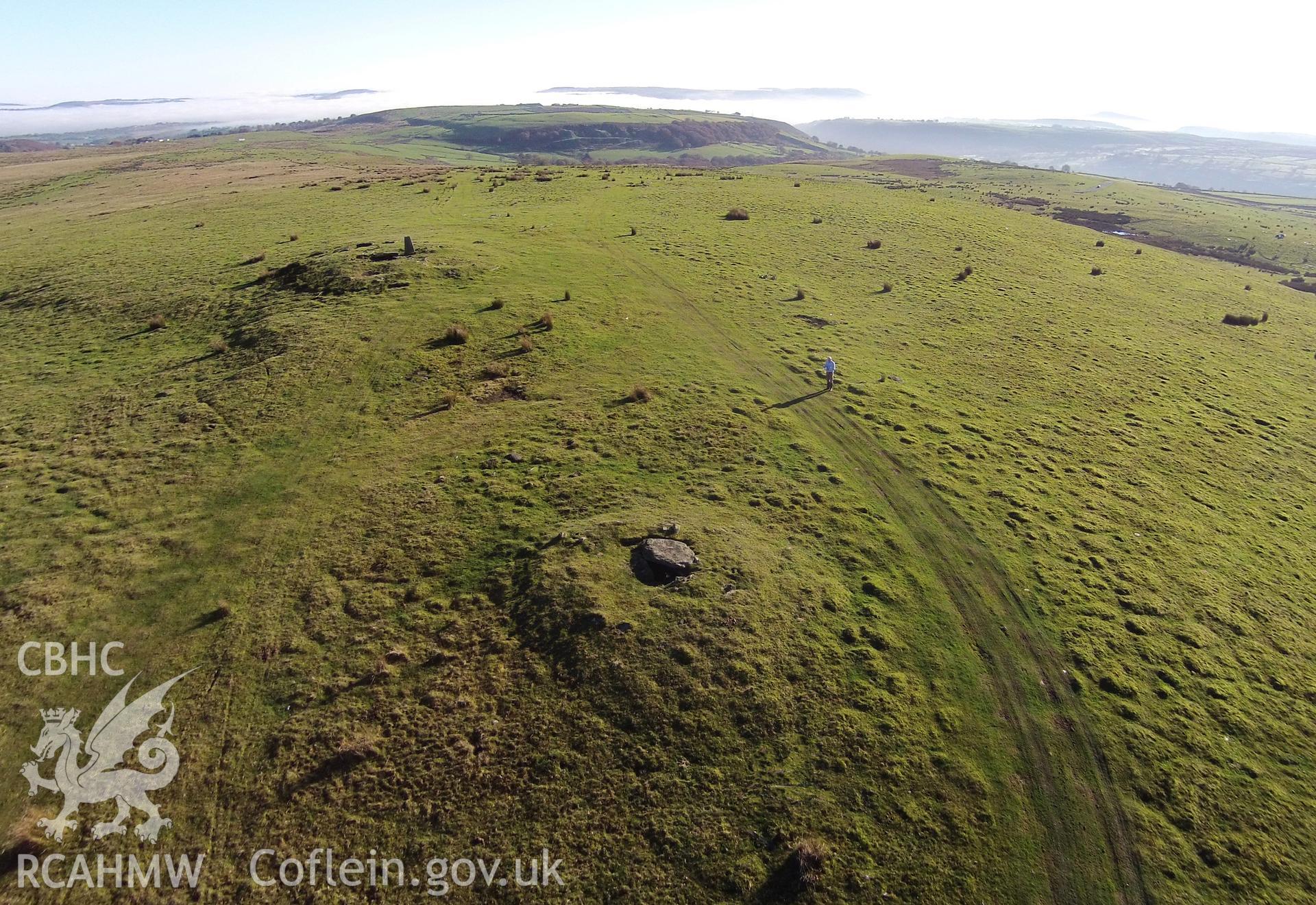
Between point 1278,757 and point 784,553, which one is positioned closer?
point 1278,757

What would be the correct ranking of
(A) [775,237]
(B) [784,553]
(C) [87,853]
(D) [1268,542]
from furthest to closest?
(A) [775,237] → (D) [1268,542] → (B) [784,553] → (C) [87,853]

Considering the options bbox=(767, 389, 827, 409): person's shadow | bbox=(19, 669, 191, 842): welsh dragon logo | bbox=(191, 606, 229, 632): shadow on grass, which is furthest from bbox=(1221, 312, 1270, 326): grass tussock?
bbox=(19, 669, 191, 842): welsh dragon logo

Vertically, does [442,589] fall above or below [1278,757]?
above

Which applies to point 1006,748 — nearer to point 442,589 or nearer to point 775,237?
point 442,589

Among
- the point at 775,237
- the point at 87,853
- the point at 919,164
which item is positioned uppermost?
the point at 919,164

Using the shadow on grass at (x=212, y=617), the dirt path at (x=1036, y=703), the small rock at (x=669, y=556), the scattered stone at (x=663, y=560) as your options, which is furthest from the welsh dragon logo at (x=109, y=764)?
the dirt path at (x=1036, y=703)

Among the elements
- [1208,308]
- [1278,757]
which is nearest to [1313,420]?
[1208,308]
